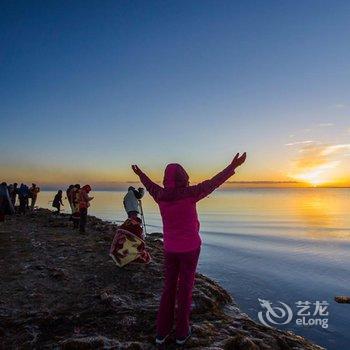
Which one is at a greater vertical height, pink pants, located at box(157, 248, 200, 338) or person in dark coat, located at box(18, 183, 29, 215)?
person in dark coat, located at box(18, 183, 29, 215)

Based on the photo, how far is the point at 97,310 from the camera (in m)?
7.94

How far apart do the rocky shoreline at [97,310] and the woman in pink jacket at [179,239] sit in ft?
1.73

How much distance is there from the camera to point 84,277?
10828 millimetres

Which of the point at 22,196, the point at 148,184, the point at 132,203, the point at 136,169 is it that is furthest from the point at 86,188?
the point at 22,196

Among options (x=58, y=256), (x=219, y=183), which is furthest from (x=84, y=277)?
(x=219, y=183)

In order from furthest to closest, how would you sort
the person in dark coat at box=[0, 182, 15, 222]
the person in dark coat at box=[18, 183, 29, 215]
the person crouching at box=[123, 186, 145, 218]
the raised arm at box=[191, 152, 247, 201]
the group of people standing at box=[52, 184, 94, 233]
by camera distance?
the person in dark coat at box=[18, 183, 29, 215], the person in dark coat at box=[0, 182, 15, 222], the group of people standing at box=[52, 184, 94, 233], the person crouching at box=[123, 186, 145, 218], the raised arm at box=[191, 152, 247, 201]

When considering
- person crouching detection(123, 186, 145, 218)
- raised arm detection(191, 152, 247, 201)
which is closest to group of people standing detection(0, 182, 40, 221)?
person crouching detection(123, 186, 145, 218)

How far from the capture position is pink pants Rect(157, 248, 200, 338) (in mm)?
5945

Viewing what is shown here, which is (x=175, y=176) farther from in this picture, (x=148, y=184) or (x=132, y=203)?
(x=132, y=203)

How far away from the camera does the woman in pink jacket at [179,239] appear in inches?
234

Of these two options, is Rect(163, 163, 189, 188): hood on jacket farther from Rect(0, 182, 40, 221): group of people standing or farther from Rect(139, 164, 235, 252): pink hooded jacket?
Rect(0, 182, 40, 221): group of people standing

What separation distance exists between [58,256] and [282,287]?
10.00 m

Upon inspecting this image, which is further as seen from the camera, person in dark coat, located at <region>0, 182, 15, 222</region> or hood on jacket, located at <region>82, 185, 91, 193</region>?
person in dark coat, located at <region>0, 182, 15, 222</region>

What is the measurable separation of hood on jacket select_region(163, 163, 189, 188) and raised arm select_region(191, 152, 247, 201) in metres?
0.24
